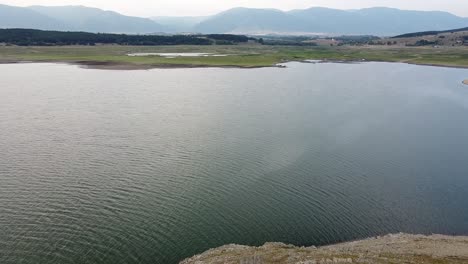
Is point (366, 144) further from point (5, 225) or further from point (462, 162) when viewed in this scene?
point (5, 225)

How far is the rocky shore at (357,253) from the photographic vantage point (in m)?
18.6

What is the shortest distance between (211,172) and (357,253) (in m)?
16.2

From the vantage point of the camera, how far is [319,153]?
39.4m

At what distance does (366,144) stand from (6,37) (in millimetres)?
175606

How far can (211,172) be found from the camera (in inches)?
1299

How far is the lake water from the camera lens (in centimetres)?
2361

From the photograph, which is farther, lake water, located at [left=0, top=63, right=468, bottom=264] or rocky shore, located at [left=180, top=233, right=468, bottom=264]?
lake water, located at [left=0, top=63, right=468, bottom=264]

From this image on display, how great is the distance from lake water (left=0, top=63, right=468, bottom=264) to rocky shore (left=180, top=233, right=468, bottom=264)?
1.80 m

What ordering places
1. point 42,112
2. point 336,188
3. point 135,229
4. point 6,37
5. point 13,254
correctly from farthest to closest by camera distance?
1. point 6,37
2. point 42,112
3. point 336,188
4. point 135,229
5. point 13,254

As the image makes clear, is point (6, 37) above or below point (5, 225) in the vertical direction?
above

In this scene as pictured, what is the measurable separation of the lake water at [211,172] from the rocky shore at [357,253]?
1.80m

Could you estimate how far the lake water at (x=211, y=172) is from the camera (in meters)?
23.6

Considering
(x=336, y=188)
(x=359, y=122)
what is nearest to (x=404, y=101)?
(x=359, y=122)

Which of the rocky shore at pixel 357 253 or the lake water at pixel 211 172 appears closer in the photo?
the rocky shore at pixel 357 253
